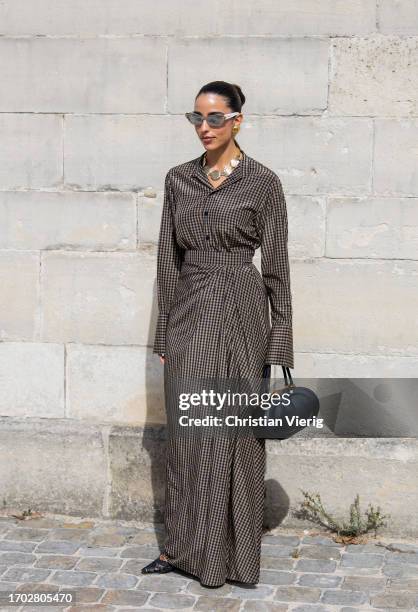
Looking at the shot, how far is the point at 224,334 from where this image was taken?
16.4ft

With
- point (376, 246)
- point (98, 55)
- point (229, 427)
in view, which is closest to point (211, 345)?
point (229, 427)

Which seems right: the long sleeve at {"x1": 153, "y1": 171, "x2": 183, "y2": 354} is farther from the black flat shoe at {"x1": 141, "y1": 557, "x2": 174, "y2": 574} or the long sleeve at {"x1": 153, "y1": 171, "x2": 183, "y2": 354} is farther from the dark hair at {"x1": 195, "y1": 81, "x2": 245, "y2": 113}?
the black flat shoe at {"x1": 141, "y1": 557, "x2": 174, "y2": 574}

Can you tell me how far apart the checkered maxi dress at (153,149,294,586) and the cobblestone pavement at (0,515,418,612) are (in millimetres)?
165

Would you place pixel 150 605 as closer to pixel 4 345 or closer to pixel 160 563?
pixel 160 563

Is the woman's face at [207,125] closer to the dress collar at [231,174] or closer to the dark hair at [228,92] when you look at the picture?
the dark hair at [228,92]

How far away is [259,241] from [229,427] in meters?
0.81

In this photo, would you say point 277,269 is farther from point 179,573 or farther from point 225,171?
point 179,573

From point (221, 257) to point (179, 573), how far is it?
55.8 inches

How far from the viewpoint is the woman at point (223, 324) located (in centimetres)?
499

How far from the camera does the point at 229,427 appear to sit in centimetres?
502

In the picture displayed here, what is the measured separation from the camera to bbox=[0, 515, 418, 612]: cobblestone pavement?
488cm

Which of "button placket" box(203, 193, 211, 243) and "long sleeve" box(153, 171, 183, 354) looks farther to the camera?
"long sleeve" box(153, 171, 183, 354)

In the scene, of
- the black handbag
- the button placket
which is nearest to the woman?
the button placket

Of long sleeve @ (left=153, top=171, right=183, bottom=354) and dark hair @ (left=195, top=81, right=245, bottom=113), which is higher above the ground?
dark hair @ (left=195, top=81, right=245, bottom=113)
